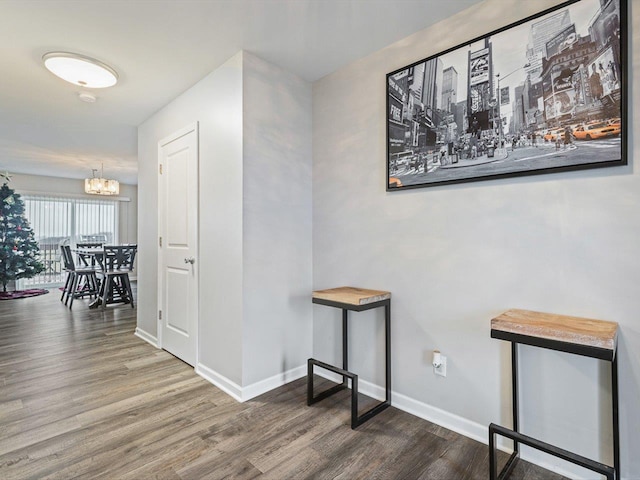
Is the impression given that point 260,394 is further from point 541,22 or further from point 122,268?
point 122,268

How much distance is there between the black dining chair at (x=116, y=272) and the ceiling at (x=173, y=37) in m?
2.47

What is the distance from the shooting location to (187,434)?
1897 millimetres

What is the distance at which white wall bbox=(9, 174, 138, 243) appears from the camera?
690 cm

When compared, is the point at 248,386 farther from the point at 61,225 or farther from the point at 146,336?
the point at 61,225

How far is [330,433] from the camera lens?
1.92 m

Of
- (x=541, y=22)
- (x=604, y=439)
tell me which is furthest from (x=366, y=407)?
(x=541, y=22)

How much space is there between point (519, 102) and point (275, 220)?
66.1 inches

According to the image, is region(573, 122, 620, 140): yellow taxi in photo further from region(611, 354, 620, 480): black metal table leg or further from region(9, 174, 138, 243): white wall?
region(9, 174, 138, 243): white wall

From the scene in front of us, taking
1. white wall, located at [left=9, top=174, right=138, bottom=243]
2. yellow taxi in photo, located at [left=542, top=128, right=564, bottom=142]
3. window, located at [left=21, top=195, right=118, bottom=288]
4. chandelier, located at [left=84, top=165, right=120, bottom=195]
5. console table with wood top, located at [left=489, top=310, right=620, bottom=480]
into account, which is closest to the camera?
console table with wood top, located at [left=489, top=310, right=620, bottom=480]

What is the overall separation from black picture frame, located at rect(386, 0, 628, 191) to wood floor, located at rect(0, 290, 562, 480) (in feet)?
4.88

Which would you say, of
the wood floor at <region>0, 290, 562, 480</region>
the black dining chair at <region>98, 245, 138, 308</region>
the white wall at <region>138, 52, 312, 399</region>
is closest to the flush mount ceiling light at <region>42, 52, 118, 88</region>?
the white wall at <region>138, 52, 312, 399</region>

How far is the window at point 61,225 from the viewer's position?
7.19 metres

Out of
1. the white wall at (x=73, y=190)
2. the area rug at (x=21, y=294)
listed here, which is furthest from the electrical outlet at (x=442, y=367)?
the white wall at (x=73, y=190)

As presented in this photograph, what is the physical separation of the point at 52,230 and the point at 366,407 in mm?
8142
